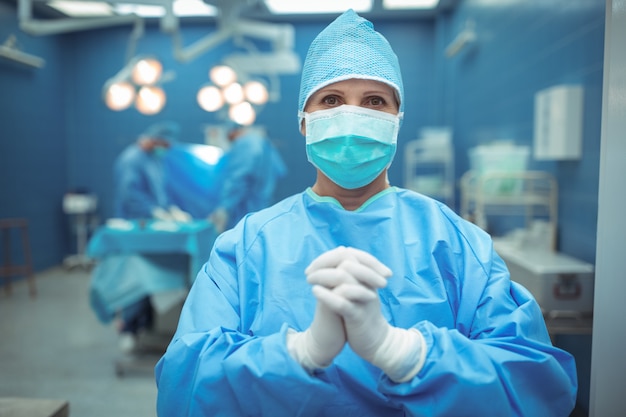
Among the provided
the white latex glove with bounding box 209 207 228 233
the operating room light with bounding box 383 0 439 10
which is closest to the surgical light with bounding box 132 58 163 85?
the white latex glove with bounding box 209 207 228 233

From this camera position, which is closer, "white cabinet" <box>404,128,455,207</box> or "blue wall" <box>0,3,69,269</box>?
"white cabinet" <box>404,128,455,207</box>

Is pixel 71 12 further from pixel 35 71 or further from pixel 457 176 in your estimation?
pixel 457 176

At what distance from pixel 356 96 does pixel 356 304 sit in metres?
0.46

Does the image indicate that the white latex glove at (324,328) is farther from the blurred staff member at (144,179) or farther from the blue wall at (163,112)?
the blurred staff member at (144,179)

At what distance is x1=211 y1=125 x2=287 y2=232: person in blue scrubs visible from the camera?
13.1 feet

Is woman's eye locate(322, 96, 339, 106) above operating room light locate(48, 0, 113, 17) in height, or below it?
below

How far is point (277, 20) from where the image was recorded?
257 inches

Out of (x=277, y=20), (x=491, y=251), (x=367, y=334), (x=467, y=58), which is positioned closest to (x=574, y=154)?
(x=491, y=251)

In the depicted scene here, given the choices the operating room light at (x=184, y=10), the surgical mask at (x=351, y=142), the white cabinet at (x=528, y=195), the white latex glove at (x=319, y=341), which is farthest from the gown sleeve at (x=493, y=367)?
the operating room light at (x=184, y=10)

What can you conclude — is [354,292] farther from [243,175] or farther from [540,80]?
[243,175]

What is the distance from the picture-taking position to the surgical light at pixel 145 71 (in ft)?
11.1

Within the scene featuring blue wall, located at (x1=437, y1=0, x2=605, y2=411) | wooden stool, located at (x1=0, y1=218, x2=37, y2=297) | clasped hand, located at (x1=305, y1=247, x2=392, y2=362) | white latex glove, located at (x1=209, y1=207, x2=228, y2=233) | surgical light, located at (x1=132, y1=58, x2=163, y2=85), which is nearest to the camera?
clasped hand, located at (x1=305, y1=247, x2=392, y2=362)

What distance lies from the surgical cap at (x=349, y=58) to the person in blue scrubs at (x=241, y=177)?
2.83m

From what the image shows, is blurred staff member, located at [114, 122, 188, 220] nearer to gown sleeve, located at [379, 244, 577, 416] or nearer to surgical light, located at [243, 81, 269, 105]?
surgical light, located at [243, 81, 269, 105]
